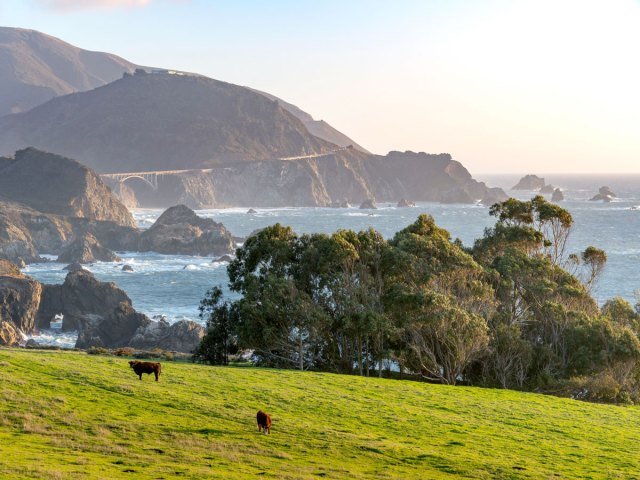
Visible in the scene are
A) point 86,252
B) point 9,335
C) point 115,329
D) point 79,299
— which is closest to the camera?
point 9,335

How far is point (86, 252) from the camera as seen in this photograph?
5866 inches

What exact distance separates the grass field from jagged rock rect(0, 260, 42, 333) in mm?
52917

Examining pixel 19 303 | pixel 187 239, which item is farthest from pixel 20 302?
pixel 187 239

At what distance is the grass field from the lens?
21.3 m

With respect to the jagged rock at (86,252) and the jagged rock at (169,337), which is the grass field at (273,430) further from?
the jagged rock at (86,252)

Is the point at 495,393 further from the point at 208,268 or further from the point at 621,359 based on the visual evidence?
the point at 208,268

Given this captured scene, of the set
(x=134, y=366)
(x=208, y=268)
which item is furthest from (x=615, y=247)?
(x=134, y=366)

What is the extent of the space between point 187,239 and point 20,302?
3270 inches

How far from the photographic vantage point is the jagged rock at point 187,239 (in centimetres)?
16521

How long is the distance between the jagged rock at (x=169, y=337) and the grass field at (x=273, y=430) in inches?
1607

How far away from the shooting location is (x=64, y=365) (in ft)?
111

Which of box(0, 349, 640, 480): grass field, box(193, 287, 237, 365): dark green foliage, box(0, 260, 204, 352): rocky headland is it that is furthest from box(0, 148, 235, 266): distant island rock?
→ box(0, 349, 640, 480): grass field

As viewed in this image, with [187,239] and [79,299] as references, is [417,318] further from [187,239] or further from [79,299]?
[187,239]

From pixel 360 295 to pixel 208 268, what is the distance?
99.9 metres
